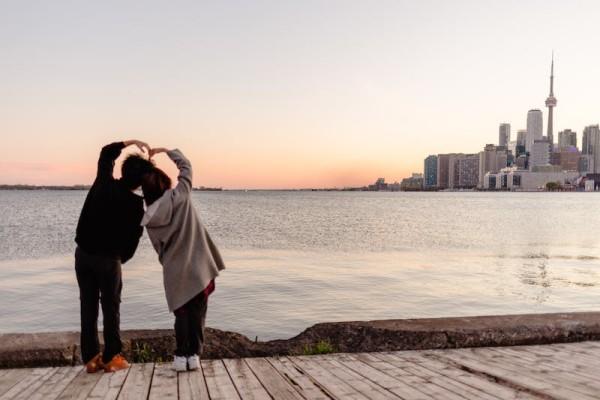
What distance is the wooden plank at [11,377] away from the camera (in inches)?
164

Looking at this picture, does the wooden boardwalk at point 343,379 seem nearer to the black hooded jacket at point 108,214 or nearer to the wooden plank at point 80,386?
the wooden plank at point 80,386

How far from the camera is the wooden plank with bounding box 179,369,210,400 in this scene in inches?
155

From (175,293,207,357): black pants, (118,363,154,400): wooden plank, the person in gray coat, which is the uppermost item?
the person in gray coat

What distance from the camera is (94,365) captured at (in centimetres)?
457

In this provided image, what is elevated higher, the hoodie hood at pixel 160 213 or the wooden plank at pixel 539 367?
the hoodie hood at pixel 160 213

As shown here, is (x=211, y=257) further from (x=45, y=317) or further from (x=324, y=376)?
(x=45, y=317)

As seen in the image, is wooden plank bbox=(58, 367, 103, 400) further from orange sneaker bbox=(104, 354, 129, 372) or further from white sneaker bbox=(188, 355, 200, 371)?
white sneaker bbox=(188, 355, 200, 371)

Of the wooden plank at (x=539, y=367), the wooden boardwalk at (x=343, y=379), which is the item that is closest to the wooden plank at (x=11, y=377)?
the wooden boardwalk at (x=343, y=379)

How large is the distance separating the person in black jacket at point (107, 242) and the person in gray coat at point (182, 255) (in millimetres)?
147

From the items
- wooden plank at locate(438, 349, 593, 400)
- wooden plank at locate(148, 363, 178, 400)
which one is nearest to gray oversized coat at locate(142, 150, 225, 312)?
wooden plank at locate(148, 363, 178, 400)

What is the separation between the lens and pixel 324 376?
4.49 m

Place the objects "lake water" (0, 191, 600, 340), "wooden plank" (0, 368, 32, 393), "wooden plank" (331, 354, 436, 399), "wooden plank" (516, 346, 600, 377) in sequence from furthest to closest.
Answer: "lake water" (0, 191, 600, 340)
"wooden plank" (516, 346, 600, 377)
"wooden plank" (0, 368, 32, 393)
"wooden plank" (331, 354, 436, 399)

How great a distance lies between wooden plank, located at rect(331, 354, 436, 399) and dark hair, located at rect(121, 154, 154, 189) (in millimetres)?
2504

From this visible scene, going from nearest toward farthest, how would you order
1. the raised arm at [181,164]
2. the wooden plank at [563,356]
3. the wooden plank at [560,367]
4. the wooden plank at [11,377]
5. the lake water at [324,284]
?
1. the wooden plank at [11,377]
2. the wooden plank at [560,367]
3. the raised arm at [181,164]
4. the wooden plank at [563,356]
5. the lake water at [324,284]
